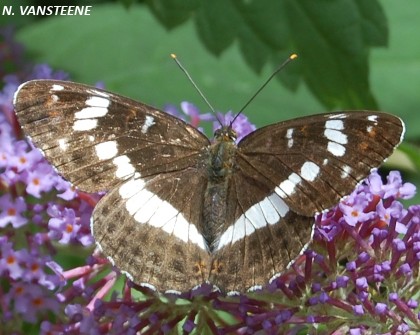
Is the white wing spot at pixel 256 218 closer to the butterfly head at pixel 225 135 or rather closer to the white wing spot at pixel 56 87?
the butterfly head at pixel 225 135

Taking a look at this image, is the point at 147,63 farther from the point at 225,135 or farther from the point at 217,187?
the point at 217,187

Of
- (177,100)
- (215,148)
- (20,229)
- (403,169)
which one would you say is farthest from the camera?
(177,100)

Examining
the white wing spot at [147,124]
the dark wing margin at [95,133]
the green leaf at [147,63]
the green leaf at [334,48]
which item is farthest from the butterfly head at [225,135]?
the green leaf at [147,63]

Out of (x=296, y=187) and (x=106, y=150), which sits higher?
(x=106, y=150)

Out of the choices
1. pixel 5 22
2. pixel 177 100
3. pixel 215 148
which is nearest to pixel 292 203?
pixel 215 148

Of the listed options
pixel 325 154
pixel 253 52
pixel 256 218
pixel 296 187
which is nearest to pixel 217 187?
A: pixel 256 218

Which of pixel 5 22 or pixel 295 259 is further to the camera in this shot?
pixel 5 22

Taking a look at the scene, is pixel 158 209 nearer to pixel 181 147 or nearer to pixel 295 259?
pixel 181 147
